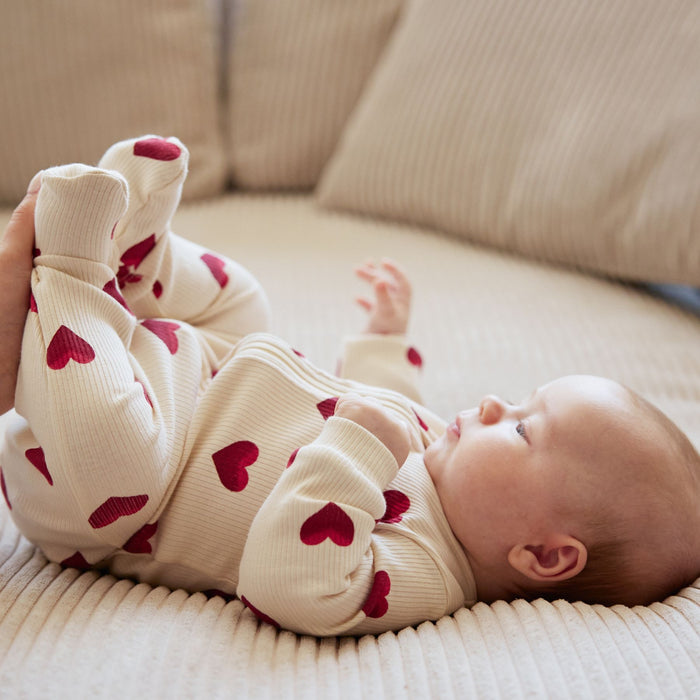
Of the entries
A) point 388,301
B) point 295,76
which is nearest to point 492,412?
point 388,301

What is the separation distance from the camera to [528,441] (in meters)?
0.89

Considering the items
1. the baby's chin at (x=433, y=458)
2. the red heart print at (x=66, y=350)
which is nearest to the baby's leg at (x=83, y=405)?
the red heart print at (x=66, y=350)

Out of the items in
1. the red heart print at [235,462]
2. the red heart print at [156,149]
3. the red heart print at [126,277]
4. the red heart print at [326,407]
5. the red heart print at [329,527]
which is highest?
the red heart print at [156,149]

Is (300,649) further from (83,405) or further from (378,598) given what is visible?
(83,405)

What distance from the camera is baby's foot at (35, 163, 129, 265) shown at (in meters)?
0.83

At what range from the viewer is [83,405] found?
794 mm

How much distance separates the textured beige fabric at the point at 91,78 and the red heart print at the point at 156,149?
33.0 inches

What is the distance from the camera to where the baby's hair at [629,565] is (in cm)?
83

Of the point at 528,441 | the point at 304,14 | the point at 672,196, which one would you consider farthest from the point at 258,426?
the point at 304,14

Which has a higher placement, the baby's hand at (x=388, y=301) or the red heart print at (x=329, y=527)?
the red heart print at (x=329, y=527)

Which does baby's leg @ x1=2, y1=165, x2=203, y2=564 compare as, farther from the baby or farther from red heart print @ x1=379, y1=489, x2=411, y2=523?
red heart print @ x1=379, y1=489, x2=411, y2=523

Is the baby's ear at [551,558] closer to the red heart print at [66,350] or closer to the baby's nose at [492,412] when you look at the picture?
the baby's nose at [492,412]

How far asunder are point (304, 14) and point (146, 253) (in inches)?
41.1

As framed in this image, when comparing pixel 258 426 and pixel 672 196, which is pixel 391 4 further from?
pixel 258 426
